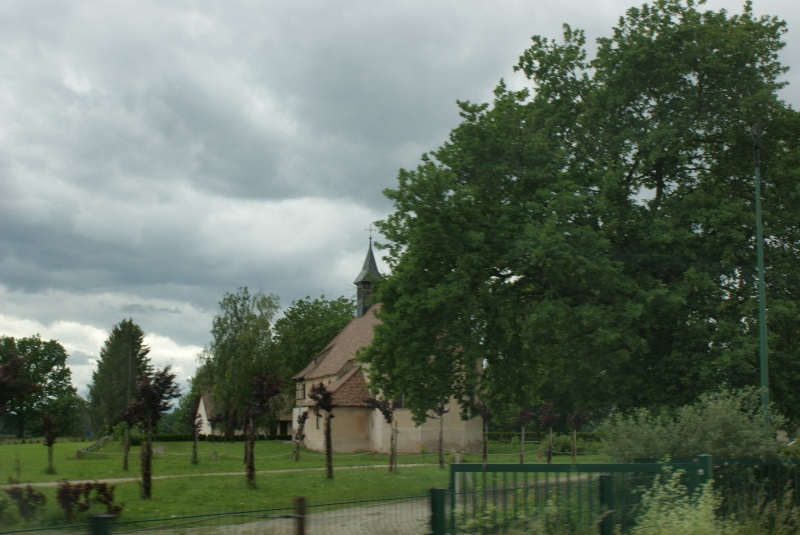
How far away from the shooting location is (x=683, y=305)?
26.2 m

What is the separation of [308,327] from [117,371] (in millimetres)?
27539

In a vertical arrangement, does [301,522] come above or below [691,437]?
above

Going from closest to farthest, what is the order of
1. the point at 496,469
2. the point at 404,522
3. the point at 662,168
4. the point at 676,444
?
the point at 404,522 < the point at 496,469 < the point at 676,444 < the point at 662,168

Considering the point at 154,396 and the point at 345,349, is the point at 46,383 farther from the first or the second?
the point at 154,396

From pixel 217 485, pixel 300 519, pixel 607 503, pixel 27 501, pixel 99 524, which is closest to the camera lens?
pixel 99 524

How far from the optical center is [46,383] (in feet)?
356

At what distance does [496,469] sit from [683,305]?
18292mm

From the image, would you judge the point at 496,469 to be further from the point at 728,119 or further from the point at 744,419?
the point at 728,119

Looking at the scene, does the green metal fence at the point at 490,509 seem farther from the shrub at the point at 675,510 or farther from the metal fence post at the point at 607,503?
the shrub at the point at 675,510

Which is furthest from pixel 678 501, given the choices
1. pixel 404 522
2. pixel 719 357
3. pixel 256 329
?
pixel 256 329

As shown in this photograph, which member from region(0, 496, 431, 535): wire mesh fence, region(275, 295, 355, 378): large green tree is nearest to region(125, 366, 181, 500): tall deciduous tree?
region(0, 496, 431, 535): wire mesh fence

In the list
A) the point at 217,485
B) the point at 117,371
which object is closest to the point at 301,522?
the point at 217,485

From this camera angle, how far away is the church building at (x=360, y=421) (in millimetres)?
52344

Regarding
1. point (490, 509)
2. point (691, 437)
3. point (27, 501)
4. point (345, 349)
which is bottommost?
point (27, 501)
